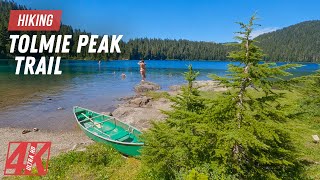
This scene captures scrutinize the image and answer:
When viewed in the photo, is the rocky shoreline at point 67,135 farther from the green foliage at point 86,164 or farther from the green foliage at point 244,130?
the green foliage at point 244,130

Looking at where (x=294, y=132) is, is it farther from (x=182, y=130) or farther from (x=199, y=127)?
(x=182, y=130)

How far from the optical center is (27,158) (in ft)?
55.2

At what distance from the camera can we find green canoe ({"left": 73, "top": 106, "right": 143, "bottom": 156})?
1552 cm

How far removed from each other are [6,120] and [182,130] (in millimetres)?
24148

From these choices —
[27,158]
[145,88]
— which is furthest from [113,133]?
[145,88]

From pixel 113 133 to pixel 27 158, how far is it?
578cm

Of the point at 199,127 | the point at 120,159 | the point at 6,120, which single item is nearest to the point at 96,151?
the point at 120,159

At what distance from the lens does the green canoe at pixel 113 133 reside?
15523 mm

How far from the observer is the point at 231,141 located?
8.02 m

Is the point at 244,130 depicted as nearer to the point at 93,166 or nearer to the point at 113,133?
the point at 93,166

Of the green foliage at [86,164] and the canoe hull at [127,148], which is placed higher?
the canoe hull at [127,148]

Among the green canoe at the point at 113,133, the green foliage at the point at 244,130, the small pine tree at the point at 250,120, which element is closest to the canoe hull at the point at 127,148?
the green canoe at the point at 113,133

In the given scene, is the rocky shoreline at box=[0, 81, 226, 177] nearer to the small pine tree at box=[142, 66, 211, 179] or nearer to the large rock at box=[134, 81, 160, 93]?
the small pine tree at box=[142, 66, 211, 179]

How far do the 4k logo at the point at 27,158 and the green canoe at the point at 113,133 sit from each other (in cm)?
322
